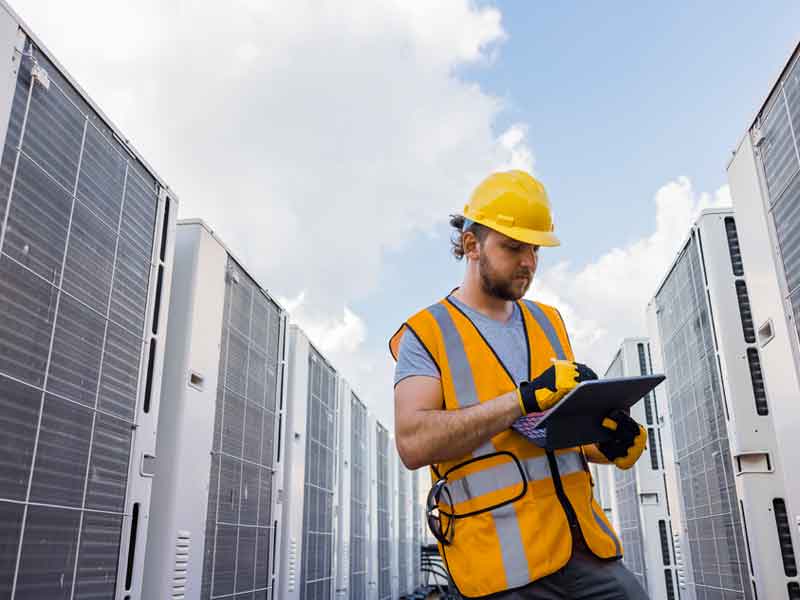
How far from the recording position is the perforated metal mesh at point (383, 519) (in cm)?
1216

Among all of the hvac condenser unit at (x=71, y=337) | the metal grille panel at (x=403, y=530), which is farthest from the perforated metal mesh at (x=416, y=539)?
the hvac condenser unit at (x=71, y=337)

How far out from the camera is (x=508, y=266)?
190 cm

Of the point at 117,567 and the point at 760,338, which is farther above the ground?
the point at 760,338

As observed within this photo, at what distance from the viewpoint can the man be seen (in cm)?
158

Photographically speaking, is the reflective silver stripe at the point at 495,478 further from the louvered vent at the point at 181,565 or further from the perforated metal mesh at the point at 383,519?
the perforated metal mesh at the point at 383,519

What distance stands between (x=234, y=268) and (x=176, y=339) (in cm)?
86

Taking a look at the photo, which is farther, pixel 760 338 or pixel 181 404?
pixel 181 404

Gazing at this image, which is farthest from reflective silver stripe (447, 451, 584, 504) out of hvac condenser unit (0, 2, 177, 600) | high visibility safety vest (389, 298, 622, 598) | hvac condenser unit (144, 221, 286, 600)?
hvac condenser unit (144, 221, 286, 600)

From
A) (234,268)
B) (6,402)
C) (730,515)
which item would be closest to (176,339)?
(234,268)

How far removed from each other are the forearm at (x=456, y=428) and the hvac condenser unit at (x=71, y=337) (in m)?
1.55

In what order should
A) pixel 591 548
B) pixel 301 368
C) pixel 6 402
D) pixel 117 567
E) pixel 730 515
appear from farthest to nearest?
pixel 301 368, pixel 730 515, pixel 117 567, pixel 6 402, pixel 591 548

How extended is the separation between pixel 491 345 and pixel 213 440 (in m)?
2.86

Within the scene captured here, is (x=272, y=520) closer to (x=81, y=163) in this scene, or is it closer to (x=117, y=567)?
(x=117, y=567)

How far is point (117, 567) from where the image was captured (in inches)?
127
